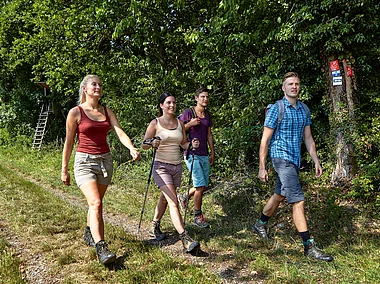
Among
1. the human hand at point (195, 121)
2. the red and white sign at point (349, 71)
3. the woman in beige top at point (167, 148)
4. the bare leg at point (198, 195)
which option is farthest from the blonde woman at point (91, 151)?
the red and white sign at point (349, 71)

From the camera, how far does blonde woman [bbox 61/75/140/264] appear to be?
142 inches

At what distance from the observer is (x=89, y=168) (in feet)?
12.3

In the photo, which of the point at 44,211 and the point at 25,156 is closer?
the point at 44,211

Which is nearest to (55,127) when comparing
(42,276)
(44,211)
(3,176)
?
(3,176)

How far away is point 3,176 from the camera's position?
339 inches

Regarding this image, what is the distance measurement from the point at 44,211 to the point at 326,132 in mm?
4903

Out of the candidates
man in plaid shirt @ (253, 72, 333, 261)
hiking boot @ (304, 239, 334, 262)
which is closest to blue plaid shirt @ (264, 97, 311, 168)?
man in plaid shirt @ (253, 72, 333, 261)

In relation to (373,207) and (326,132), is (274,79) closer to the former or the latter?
(326,132)

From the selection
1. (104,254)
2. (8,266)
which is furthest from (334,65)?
(8,266)

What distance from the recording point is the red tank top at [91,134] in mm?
3668

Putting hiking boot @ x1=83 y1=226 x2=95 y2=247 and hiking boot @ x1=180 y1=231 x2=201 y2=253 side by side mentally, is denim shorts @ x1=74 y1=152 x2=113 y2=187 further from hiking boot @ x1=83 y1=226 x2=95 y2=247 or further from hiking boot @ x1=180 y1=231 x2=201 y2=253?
hiking boot @ x1=180 y1=231 x2=201 y2=253

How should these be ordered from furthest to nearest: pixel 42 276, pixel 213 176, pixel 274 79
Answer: pixel 213 176 < pixel 274 79 < pixel 42 276

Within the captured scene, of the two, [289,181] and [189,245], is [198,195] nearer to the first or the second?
[189,245]

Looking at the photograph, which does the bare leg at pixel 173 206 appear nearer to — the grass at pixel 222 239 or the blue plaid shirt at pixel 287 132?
the grass at pixel 222 239
